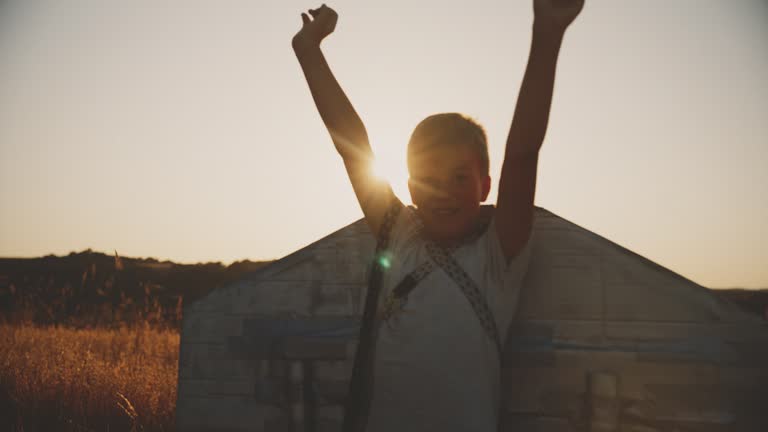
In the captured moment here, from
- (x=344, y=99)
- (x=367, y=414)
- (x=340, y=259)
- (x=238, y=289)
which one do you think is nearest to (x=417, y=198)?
(x=344, y=99)

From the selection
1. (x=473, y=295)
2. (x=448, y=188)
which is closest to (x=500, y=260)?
(x=473, y=295)

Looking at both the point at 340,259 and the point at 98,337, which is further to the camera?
the point at 98,337

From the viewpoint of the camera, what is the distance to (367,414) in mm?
1969

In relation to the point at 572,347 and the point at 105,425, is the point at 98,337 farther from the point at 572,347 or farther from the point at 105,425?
the point at 572,347

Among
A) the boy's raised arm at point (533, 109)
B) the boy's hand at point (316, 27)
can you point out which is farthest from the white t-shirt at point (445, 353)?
the boy's hand at point (316, 27)

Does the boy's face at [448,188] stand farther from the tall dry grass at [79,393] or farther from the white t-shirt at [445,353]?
the tall dry grass at [79,393]

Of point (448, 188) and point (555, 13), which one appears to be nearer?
point (555, 13)

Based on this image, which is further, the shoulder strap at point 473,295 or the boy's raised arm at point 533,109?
the shoulder strap at point 473,295

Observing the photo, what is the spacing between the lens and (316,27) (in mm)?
2324

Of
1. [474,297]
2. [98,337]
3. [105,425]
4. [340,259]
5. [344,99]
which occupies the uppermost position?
[344,99]

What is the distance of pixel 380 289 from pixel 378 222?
0.24m

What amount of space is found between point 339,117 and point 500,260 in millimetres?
787

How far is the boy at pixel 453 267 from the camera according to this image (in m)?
1.72

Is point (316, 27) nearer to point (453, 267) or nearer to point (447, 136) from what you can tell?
point (447, 136)
